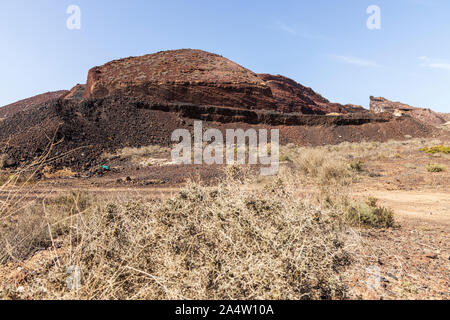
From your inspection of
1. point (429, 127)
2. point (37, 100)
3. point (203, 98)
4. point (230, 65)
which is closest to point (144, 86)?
point (203, 98)

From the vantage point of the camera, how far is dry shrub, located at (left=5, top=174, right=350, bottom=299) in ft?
5.35

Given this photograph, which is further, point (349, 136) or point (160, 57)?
point (160, 57)

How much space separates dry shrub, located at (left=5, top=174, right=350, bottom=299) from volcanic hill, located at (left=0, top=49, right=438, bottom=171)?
16.0 m

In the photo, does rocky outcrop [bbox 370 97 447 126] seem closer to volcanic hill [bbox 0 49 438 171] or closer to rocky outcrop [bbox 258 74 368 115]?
rocky outcrop [bbox 258 74 368 115]

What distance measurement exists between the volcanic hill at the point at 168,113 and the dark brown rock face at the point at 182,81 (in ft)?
0.34

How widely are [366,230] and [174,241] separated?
3086 millimetres

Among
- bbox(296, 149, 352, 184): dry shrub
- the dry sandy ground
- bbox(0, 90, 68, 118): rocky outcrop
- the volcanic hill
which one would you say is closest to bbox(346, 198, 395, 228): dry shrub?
the dry sandy ground

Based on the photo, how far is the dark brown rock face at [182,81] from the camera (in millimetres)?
28844

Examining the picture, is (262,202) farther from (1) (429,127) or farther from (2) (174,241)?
(1) (429,127)

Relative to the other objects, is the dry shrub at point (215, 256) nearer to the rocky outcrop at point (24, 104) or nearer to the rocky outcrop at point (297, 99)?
the rocky outcrop at point (297, 99)

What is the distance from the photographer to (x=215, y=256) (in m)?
1.87

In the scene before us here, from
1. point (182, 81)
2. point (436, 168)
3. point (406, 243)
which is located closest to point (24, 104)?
point (182, 81)

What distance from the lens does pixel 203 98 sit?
2972cm

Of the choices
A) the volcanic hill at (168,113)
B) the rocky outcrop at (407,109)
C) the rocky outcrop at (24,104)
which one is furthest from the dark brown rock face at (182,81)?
the rocky outcrop at (407,109)
